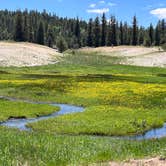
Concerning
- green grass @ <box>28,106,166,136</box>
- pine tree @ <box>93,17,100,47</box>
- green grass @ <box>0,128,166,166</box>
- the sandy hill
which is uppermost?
pine tree @ <box>93,17,100,47</box>

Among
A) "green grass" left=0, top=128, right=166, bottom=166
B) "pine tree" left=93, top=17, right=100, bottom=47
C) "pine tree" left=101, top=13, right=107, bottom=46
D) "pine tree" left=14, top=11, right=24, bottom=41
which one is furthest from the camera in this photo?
"pine tree" left=93, top=17, right=100, bottom=47

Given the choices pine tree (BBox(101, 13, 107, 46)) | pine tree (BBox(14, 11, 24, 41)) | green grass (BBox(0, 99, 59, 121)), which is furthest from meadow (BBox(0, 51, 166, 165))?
pine tree (BBox(101, 13, 107, 46))

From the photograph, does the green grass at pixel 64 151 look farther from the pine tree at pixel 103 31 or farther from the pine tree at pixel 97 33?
the pine tree at pixel 97 33

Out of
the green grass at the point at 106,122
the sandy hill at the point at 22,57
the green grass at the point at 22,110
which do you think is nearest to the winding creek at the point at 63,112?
the green grass at the point at 106,122

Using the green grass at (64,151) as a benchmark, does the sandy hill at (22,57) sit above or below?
above

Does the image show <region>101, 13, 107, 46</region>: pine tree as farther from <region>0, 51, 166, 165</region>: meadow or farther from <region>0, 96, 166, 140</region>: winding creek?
<region>0, 96, 166, 140</region>: winding creek

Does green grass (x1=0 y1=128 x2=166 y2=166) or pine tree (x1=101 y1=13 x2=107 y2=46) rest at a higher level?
pine tree (x1=101 y1=13 x2=107 y2=46)

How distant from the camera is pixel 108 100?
153 feet

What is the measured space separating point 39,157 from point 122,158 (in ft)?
10.5

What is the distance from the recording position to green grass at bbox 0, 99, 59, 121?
1479 inches

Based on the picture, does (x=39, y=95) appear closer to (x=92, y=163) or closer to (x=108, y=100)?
(x=108, y=100)

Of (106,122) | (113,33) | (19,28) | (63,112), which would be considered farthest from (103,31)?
(106,122)

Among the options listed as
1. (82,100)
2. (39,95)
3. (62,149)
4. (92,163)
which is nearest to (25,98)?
(39,95)

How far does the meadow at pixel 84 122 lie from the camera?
18.9 meters
